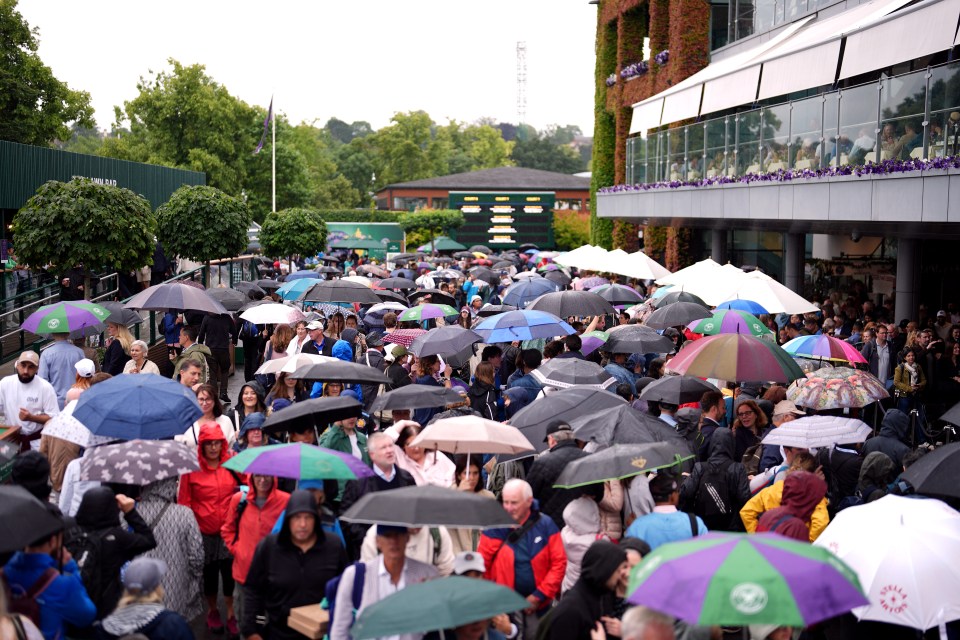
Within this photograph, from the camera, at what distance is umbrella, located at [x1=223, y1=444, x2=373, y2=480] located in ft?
23.0

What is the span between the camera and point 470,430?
8133 mm

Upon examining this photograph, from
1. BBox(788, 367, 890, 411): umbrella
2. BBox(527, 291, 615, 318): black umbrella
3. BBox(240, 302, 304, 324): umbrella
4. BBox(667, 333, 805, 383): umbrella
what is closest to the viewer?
BBox(788, 367, 890, 411): umbrella

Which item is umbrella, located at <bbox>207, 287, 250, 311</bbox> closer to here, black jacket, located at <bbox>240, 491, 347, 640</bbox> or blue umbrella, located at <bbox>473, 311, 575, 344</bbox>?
blue umbrella, located at <bbox>473, 311, 575, 344</bbox>

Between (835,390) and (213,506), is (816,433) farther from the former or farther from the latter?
(213,506)

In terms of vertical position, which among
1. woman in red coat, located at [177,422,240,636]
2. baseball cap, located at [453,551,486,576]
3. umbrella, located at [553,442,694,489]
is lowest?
woman in red coat, located at [177,422,240,636]

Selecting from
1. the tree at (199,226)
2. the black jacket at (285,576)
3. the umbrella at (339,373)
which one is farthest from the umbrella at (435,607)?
the tree at (199,226)

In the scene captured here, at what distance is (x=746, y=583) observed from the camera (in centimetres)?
448

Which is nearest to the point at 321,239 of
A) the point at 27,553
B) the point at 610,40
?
the point at 610,40

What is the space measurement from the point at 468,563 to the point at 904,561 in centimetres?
226

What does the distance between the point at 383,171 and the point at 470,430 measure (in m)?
118

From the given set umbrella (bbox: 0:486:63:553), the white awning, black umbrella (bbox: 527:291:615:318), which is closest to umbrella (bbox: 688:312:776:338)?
black umbrella (bbox: 527:291:615:318)

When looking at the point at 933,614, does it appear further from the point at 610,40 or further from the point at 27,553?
the point at 610,40

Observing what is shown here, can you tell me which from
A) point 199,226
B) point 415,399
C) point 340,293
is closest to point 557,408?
point 415,399

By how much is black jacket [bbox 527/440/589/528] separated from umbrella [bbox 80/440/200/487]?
2395 mm
